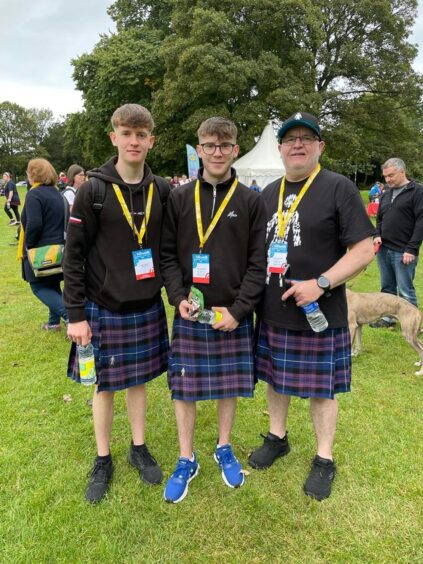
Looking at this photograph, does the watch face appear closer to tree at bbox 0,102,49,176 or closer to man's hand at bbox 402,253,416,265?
man's hand at bbox 402,253,416,265

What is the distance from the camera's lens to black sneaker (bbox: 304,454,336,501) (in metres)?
2.62

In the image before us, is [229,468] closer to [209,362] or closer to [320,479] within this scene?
[320,479]

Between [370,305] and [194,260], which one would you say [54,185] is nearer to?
[194,260]

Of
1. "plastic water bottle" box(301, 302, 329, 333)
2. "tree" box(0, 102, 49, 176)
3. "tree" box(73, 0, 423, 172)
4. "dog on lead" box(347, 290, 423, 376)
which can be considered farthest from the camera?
"tree" box(0, 102, 49, 176)

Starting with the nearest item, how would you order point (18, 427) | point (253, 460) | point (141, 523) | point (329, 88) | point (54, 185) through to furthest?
point (141, 523) < point (253, 460) < point (18, 427) < point (54, 185) < point (329, 88)

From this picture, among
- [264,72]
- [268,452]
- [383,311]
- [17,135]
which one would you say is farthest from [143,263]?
[17,135]

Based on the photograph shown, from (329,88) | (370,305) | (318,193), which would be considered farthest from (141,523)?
(329,88)

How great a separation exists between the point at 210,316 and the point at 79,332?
768 millimetres

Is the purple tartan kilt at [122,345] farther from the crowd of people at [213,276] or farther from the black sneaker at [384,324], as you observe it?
the black sneaker at [384,324]

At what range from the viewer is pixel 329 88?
73.4ft

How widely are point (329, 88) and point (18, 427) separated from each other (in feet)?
78.2

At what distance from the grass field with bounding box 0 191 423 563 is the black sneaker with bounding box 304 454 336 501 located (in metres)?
0.05

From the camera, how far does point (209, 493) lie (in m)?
2.64

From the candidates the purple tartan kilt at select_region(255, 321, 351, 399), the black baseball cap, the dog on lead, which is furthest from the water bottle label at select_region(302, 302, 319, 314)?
the dog on lead
